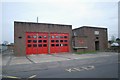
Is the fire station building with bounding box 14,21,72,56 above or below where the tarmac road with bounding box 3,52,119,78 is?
above

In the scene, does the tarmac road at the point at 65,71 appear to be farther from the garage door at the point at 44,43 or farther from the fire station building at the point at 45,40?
the garage door at the point at 44,43

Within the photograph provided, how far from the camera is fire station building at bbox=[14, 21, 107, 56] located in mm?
24484

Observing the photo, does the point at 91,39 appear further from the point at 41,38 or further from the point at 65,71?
the point at 65,71

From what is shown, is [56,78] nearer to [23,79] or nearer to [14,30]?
[23,79]

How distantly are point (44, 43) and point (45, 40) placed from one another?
54 centimetres

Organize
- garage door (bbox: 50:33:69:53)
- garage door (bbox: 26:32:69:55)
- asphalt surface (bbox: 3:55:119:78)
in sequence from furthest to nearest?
1. garage door (bbox: 50:33:69:53)
2. garage door (bbox: 26:32:69:55)
3. asphalt surface (bbox: 3:55:119:78)

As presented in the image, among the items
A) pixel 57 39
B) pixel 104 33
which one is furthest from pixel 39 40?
pixel 104 33

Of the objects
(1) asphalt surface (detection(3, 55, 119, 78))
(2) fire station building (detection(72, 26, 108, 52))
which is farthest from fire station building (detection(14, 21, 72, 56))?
(1) asphalt surface (detection(3, 55, 119, 78))

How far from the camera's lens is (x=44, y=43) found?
26250 mm

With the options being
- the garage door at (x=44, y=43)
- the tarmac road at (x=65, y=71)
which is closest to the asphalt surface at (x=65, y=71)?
the tarmac road at (x=65, y=71)

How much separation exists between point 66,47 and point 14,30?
932 cm

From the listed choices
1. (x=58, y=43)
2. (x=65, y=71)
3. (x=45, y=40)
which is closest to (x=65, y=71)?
(x=65, y=71)

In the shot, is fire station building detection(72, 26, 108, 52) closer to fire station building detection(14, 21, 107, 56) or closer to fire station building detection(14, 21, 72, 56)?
fire station building detection(14, 21, 107, 56)

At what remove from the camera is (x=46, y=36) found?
2656 cm
